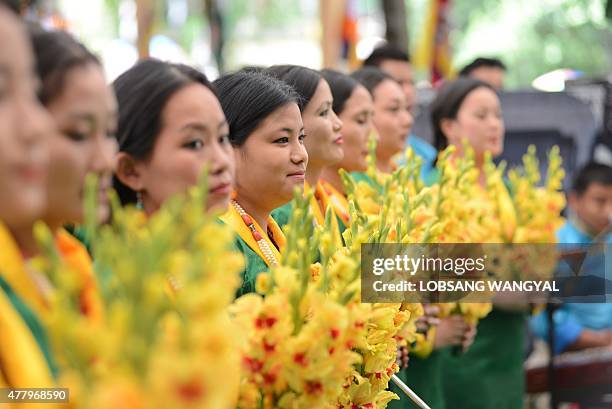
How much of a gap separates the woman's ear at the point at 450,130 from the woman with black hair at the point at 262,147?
256cm

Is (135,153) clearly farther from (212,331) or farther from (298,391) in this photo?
(212,331)

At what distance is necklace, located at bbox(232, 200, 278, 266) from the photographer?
10.5ft

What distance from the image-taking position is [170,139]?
252 cm

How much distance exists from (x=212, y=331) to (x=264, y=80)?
1801 millimetres

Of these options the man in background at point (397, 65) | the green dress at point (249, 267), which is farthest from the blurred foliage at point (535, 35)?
the green dress at point (249, 267)

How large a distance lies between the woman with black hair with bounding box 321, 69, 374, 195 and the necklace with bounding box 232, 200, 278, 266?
1.13 m

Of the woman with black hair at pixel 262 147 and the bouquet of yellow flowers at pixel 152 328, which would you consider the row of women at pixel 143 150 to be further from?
the bouquet of yellow flowers at pixel 152 328

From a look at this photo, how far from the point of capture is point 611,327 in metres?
6.62

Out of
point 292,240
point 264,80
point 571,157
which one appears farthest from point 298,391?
point 571,157

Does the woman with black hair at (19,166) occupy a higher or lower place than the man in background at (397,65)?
lower

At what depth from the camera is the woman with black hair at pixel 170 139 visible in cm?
251

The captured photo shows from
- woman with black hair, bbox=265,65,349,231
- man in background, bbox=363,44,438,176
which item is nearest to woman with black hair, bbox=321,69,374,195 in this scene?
woman with black hair, bbox=265,65,349,231

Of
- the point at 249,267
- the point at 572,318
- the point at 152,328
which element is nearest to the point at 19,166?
the point at 152,328

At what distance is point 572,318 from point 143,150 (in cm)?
435
